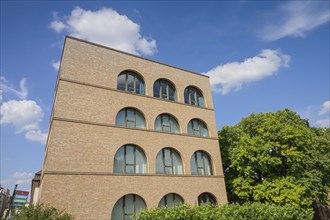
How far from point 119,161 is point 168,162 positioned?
15.3ft

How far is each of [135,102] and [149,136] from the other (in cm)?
328

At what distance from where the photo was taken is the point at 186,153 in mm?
21500

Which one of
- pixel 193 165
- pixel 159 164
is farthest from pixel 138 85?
pixel 193 165

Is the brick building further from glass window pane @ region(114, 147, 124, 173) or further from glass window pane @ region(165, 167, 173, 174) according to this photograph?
A: glass window pane @ region(165, 167, 173, 174)

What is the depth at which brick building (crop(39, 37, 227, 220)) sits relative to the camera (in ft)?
51.5

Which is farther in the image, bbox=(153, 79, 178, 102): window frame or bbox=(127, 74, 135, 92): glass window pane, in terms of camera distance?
bbox=(153, 79, 178, 102): window frame

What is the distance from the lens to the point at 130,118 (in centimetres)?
2000

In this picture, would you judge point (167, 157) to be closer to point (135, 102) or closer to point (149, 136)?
point (149, 136)

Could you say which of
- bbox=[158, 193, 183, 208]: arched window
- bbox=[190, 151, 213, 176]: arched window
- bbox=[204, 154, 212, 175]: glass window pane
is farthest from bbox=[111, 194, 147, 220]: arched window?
bbox=[204, 154, 212, 175]: glass window pane

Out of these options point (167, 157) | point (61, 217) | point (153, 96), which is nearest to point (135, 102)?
point (153, 96)

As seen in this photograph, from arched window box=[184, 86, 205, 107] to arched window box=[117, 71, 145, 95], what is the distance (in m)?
5.34

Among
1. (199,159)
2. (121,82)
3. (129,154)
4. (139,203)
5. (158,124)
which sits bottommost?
(139,203)

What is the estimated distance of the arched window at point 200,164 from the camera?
71.8 ft

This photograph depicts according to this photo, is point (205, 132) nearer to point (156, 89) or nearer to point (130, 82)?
point (156, 89)
